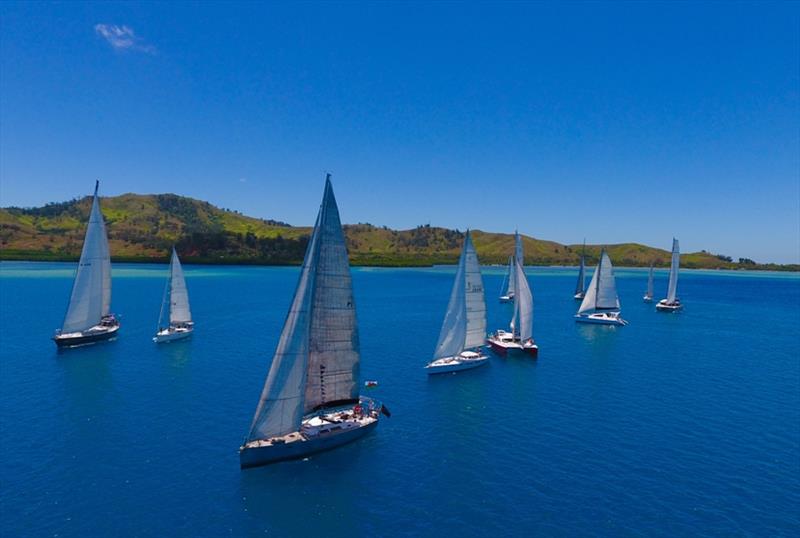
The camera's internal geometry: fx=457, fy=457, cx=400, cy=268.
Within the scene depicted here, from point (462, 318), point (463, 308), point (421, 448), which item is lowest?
point (421, 448)

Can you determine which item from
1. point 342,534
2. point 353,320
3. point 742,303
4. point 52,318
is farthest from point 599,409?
point 742,303

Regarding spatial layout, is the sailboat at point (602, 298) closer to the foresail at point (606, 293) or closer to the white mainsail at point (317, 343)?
the foresail at point (606, 293)

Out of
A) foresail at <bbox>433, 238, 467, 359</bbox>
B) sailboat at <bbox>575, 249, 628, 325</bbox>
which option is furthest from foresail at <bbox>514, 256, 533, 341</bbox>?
sailboat at <bbox>575, 249, 628, 325</bbox>

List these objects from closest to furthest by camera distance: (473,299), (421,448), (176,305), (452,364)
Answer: (421,448) → (452,364) → (473,299) → (176,305)

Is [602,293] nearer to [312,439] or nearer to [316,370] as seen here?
[316,370]

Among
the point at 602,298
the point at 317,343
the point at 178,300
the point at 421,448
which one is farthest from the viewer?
the point at 602,298

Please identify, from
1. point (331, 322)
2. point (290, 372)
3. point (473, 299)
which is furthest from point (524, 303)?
point (290, 372)

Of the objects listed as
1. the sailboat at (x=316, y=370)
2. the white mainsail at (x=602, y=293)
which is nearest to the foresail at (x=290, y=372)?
the sailboat at (x=316, y=370)
